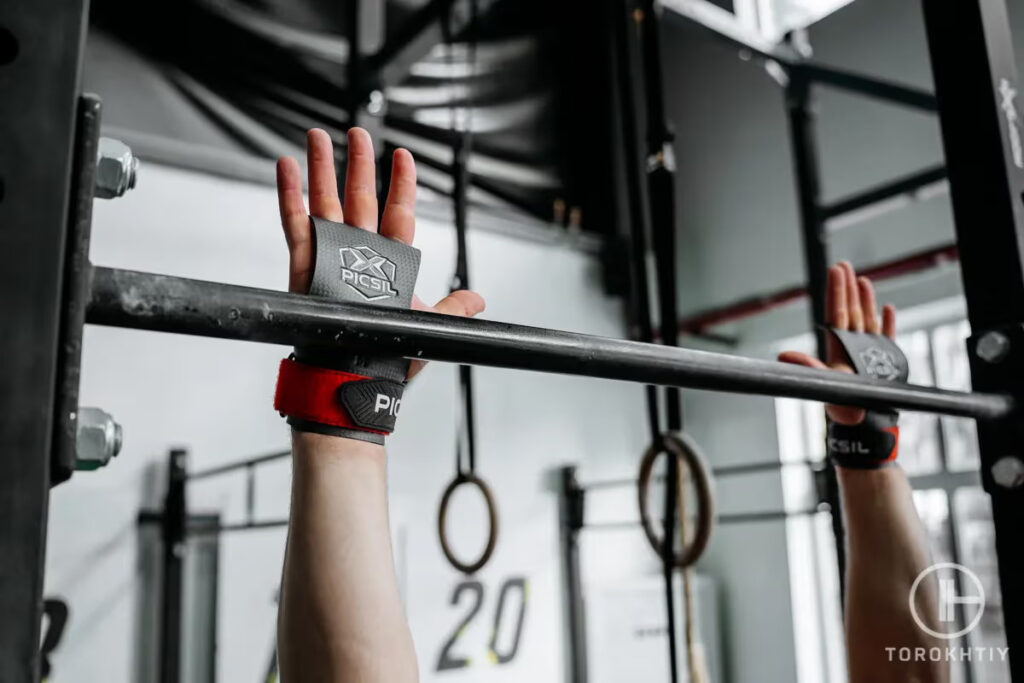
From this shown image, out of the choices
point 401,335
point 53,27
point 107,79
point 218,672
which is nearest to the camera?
point 53,27

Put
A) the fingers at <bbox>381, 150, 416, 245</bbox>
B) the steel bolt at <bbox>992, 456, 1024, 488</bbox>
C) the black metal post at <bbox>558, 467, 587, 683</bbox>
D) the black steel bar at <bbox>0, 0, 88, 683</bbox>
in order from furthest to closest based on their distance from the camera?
1. the black metal post at <bbox>558, 467, 587, 683</bbox>
2. the steel bolt at <bbox>992, 456, 1024, 488</bbox>
3. the fingers at <bbox>381, 150, 416, 245</bbox>
4. the black steel bar at <bbox>0, 0, 88, 683</bbox>

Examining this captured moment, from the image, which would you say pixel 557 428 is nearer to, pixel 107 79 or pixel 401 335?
pixel 107 79

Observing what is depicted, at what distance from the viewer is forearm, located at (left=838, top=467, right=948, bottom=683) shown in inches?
39.0

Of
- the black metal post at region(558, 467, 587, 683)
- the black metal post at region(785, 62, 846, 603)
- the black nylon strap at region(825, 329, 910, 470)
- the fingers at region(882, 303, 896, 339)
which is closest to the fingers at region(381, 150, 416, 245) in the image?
the black nylon strap at region(825, 329, 910, 470)

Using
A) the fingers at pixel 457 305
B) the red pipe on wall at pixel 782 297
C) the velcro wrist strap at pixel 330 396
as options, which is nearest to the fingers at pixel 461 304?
the fingers at pixel 457 305

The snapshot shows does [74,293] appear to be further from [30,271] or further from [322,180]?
[322,180]

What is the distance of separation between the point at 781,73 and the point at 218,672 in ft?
9.03

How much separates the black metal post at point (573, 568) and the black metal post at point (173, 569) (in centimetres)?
176

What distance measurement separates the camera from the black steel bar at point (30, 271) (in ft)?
1.13

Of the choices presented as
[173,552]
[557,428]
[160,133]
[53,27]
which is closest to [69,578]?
[173,552]

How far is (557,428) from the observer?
13.5 ft

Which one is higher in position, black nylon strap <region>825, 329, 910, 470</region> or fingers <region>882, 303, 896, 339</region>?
fingers <region>882, 303, 896, 339</region>

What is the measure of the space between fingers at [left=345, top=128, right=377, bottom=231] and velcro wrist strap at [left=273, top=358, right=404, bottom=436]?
0.12 meters

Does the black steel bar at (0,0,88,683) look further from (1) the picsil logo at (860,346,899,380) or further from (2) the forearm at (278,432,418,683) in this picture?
(1) the picsil logo at (860,346,899,380)
